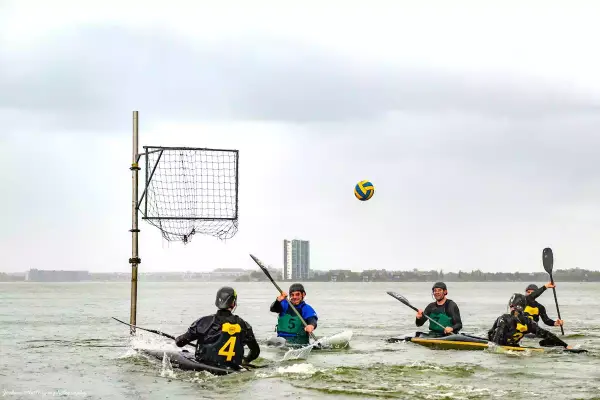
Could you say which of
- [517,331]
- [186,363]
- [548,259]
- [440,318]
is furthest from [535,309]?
[186,363]

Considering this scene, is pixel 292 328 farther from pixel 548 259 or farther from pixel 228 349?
pixel 548 259

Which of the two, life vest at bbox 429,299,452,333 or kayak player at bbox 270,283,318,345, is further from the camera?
life vest at bbox 429,299,452,333

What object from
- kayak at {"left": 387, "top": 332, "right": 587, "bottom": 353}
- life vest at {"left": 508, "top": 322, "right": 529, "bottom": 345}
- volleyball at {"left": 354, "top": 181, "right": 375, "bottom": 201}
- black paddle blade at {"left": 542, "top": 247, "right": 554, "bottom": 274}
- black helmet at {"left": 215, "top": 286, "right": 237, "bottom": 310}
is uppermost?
volleyball at {"left": 354, "top": 181, "right": 375, "bottom": 201}

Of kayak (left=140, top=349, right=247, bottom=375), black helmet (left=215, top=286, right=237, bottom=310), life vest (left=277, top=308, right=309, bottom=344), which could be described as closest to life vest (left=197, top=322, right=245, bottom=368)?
kayak (left=140, top=349, right=247, bottom=375)

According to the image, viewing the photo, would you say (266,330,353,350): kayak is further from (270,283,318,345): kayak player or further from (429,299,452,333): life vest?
(429,299,452,333): life vest

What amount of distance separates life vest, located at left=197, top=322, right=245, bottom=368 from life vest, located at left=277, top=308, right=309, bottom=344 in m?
4.57

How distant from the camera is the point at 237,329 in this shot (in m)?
13.3

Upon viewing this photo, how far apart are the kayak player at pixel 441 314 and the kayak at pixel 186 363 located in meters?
7.11

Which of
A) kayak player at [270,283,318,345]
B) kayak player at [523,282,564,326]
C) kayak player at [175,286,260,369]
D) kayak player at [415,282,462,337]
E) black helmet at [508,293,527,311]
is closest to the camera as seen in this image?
kayak player at [175,286,260,369]

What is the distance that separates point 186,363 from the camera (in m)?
14.8

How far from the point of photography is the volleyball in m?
22.3

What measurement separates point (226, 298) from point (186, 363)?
246 centimetres

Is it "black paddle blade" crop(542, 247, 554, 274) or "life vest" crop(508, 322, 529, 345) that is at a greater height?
"black paddle blade" crop(542, 247, 554, 274)

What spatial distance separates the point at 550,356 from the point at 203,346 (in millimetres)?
8901
